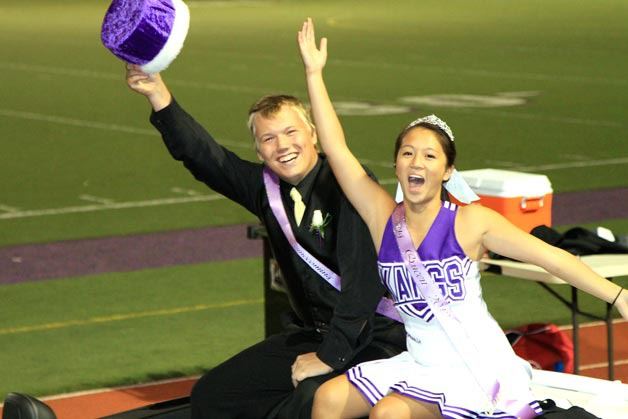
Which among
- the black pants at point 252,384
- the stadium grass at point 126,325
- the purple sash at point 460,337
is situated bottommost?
the stadium grass at point 126,325

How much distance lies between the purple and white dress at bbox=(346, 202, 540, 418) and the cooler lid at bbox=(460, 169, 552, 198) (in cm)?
239

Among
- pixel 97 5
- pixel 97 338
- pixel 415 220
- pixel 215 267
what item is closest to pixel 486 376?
pixel 415 220

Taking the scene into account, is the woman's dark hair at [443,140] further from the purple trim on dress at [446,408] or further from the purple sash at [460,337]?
the purple trim on dress at [446,408]

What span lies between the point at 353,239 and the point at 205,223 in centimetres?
701

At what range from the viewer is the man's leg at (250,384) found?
5.87 meters

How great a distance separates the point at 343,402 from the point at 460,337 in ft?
1.50

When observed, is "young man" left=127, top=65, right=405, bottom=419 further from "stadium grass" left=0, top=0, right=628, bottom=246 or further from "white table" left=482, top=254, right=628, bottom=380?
"stadium grass" left=0, top=0, right=628, bottom=246

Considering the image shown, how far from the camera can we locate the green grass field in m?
9.31

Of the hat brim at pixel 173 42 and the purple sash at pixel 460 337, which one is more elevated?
the hat brim at pixel 173 42

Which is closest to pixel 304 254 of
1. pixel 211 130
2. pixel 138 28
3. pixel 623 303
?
pixel 138 28

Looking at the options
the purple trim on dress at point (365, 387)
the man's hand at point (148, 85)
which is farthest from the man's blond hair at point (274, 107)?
the purple trim on dress at point (365, 387)

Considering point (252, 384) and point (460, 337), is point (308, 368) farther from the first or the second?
point (460, 337)

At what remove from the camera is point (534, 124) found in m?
18.6

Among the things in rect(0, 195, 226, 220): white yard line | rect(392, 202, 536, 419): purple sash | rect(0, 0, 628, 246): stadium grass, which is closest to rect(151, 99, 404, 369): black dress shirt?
rect(392, 202, 536, 419): purple sash
